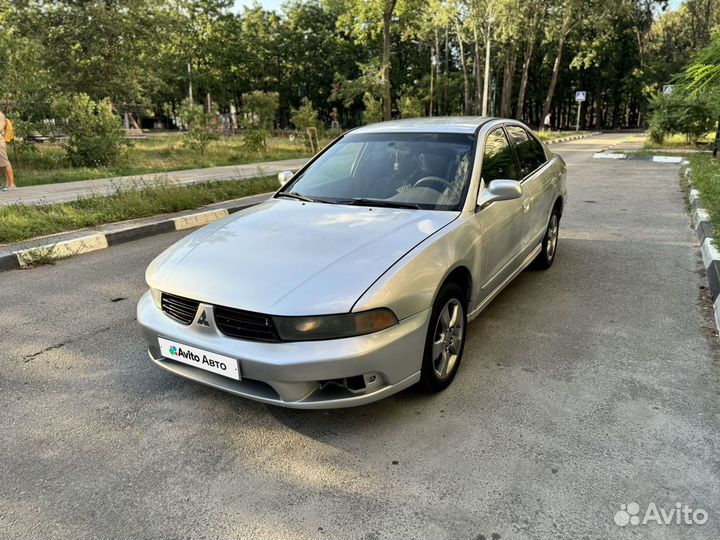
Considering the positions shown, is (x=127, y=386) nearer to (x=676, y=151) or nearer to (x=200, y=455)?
(x=200, y=455)

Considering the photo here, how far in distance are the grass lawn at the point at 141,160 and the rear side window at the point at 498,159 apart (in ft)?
36.6

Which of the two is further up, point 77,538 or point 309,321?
point 309,321

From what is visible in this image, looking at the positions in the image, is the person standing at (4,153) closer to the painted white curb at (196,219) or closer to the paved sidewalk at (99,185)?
the paved sidewalk at (99,185)

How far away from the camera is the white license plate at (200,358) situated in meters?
2.65

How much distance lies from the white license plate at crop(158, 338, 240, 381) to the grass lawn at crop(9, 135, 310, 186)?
1094cm

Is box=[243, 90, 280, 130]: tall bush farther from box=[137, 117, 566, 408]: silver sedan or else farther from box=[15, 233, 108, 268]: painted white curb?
box=[137, 117, 566, 408]: silver sedan

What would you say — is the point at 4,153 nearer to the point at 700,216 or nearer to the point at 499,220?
the point at 499,220

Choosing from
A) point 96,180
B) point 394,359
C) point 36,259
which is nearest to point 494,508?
point 394,359

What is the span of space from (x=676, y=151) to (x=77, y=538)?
70.1 ft

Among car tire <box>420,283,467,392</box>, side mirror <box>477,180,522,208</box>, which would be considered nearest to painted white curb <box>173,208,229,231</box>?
side mirror <box>477,180,522,208</box>

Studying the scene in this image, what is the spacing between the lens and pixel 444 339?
319 cm

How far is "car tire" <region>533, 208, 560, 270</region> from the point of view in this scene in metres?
5.45

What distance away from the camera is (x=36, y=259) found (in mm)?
6219

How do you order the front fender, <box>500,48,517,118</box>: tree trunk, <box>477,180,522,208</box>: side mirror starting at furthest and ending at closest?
<box>500,48,517,118</box>: tree trunk → <box>477,180,522,208</box>: side mirror → the front fender
